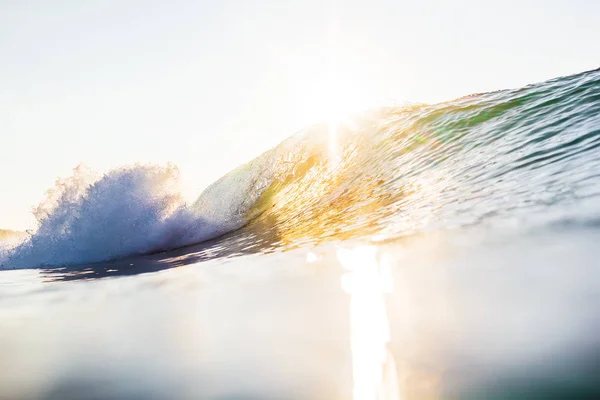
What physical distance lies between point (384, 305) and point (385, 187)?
5566mm

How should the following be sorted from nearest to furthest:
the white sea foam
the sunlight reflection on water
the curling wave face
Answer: the sunlight reflection on water, the curling wave face, the white sea foam

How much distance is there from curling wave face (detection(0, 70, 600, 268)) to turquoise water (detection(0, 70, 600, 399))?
0.20 ft

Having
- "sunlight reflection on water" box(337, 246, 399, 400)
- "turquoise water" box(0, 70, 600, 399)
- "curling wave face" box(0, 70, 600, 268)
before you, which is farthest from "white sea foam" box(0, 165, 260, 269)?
"sunlight reflection on water" box(337, 246, 399, 400)

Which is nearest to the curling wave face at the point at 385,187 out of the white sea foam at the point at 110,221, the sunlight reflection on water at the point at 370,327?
the white sea foam at the point at 110,221

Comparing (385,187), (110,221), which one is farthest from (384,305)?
(110,221)

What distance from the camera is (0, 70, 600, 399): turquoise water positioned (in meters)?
1.73

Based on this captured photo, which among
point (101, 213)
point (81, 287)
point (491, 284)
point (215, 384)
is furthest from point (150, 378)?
point (101, 213)

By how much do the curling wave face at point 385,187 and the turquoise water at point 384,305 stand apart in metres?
0.06

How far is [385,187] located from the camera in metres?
7.89

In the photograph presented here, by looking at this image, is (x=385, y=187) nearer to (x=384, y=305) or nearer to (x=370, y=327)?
(x=384, y=305)

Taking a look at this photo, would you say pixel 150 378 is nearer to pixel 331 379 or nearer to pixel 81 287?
pixel 331 379

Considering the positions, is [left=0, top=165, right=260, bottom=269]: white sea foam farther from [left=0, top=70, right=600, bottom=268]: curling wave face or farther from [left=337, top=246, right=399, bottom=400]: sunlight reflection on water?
[left=337, top=246, right=399, bottom=400]: sunlight reflection on water

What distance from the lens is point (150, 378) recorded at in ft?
6.65

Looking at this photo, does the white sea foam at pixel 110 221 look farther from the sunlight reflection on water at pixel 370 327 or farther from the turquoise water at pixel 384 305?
the sunlight reflection on water at pixel 370 327
